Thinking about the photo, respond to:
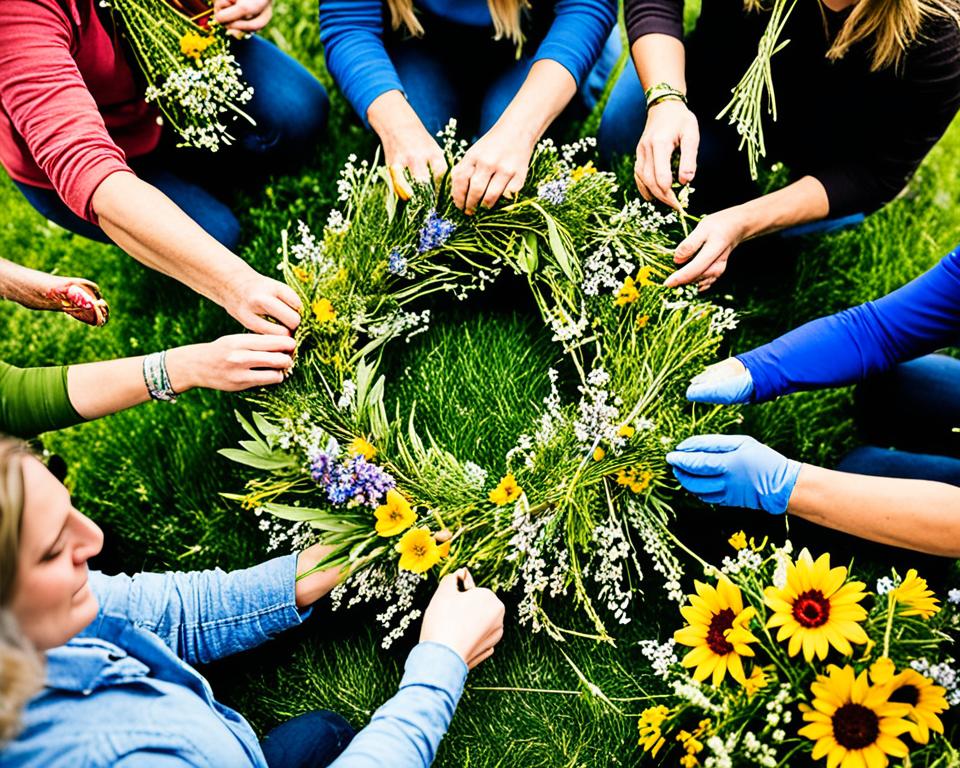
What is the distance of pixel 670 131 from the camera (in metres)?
1.77

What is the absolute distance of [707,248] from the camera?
68.0 inches

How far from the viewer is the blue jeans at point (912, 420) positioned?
1.84 meters

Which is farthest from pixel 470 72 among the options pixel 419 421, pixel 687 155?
pixel 419 421

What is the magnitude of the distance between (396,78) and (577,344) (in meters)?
0.91

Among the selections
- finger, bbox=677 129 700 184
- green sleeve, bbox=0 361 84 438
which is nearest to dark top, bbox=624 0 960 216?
finger, bbox=677 129 700 184

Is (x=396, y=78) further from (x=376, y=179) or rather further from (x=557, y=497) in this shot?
(x=557, y=497)

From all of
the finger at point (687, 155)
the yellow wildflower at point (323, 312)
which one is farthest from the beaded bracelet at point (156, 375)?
the finger at point (687, 155)

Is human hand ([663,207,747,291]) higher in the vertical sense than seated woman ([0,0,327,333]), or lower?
higher

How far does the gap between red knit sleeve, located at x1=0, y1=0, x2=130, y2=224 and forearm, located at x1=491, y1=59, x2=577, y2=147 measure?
0.91 m

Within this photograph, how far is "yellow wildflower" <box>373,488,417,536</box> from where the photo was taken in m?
1.53

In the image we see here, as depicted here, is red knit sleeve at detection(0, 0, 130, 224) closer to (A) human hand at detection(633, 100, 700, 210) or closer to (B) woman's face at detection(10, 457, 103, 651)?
(B) woman's face at detection(10, 457, 103, 651)

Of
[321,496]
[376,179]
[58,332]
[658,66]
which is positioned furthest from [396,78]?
[58,332]

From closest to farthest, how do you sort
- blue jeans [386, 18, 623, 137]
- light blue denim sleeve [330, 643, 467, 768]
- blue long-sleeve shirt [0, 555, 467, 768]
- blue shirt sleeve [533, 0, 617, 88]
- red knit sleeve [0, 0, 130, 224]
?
blue long-sleeve shirt [0, 555, 467, 768] → light blue denim sleeve [330, 643, 467, 768] → red knit sleeve [0, 0, 130, 224] → blue shirt sleeve [533, 0, 617, 88] → blue jeans [386, 18, 623, 137]

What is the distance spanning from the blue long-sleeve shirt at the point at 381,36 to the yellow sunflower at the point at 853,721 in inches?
60.3
